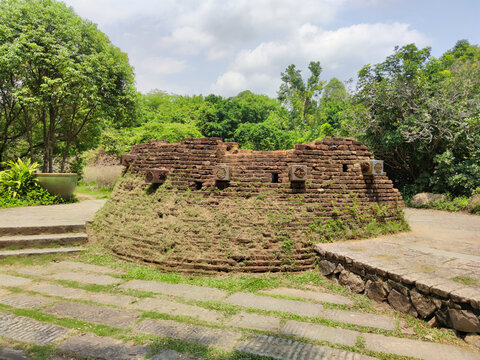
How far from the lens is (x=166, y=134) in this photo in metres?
19.7

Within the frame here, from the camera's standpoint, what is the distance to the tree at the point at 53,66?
10.5 meters

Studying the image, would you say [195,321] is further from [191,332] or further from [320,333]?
[320,333]

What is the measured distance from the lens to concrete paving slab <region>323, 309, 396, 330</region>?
3.18 meters

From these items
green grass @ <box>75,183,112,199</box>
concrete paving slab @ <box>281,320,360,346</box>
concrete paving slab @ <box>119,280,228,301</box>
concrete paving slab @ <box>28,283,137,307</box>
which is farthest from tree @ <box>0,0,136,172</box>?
concrete paving slab @ <box>281,320,360,346</box>

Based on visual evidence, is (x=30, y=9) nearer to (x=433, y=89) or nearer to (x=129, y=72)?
(x=129, y=72)

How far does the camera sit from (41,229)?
6.19m

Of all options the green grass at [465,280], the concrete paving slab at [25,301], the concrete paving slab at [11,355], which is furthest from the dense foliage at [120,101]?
the concrete paving slab at [11,355]

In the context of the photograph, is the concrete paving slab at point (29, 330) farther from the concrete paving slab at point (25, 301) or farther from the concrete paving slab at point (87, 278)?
the concrete paving slab at point (87, 278)

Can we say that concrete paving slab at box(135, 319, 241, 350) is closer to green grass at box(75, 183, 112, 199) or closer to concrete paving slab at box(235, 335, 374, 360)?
concrete paving slab at box(235, 335, 374, 360)

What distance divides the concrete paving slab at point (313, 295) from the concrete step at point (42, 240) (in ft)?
13.7

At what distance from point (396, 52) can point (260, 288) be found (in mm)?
14395

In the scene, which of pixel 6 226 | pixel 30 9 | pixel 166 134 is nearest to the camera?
pixel 6 226

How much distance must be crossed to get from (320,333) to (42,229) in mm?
5755

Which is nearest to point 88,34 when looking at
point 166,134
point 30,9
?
point 30,9
